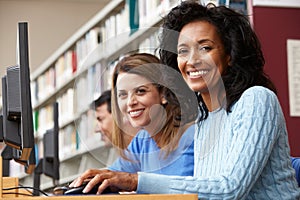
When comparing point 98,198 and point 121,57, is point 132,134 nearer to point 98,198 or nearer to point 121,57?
point 121,57

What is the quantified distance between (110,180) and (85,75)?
1.78ft

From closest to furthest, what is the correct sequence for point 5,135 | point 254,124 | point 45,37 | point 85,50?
point 254,124
point 5,135
point 85,50
point 45,37

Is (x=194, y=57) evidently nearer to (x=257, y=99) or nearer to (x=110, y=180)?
(x=257, y=99)

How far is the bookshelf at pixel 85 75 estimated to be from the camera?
1812mm

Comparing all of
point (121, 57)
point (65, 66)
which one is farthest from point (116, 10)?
point (121, 57)

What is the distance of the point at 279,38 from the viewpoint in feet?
10.9

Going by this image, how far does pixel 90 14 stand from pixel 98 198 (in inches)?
253

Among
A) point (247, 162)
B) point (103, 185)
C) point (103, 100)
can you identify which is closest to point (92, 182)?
point (103, 185)

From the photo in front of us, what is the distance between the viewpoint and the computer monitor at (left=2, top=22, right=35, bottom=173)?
1.80 metres

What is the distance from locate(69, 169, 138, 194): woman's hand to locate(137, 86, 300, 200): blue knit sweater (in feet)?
0.06

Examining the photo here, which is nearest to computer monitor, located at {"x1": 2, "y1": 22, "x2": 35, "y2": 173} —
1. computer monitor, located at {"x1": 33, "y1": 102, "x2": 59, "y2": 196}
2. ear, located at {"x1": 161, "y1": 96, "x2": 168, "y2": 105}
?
ear, located at {"x1": 161, "y1": 96, "x2": 168, "y2": 105}

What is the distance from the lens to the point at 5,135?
2.10m

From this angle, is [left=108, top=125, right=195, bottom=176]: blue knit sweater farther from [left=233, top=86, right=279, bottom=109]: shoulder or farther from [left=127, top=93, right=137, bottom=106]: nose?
Result: [left=233, top=86, right=279, bottom=109]: shoulder

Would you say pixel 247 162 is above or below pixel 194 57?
below
